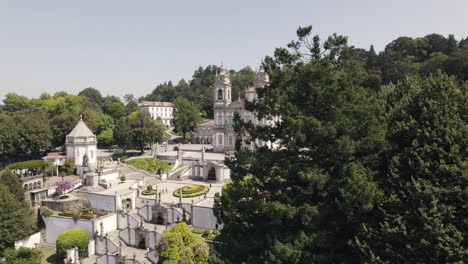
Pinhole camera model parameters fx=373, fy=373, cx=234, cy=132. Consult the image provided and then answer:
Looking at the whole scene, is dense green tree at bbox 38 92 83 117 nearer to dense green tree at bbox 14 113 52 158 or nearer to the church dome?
dense green tree at bbox 14 113 52 158

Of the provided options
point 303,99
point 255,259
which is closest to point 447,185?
point 303,99

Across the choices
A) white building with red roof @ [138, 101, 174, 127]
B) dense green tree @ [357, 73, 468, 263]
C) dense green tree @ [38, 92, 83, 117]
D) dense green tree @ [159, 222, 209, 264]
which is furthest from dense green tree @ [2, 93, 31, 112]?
dense green tree @ [357, 73, 468, 263]

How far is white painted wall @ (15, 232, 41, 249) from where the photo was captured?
2805 cm

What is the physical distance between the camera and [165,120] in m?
104

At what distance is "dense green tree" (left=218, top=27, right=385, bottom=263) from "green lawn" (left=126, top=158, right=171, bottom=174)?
105 ft

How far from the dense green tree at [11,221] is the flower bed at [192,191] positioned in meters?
11.8

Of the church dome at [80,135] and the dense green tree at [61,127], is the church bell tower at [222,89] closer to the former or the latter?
the church dome at [80,135]

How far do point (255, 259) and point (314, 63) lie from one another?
7.13 meters

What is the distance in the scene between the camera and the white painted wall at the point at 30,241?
92.0 feet

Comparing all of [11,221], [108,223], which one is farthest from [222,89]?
[11,221]

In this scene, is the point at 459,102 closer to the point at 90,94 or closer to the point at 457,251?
the point at 457,251

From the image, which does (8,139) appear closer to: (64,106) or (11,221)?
(64,106)

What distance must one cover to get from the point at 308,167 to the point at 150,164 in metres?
36.8

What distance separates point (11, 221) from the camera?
26906 mm
